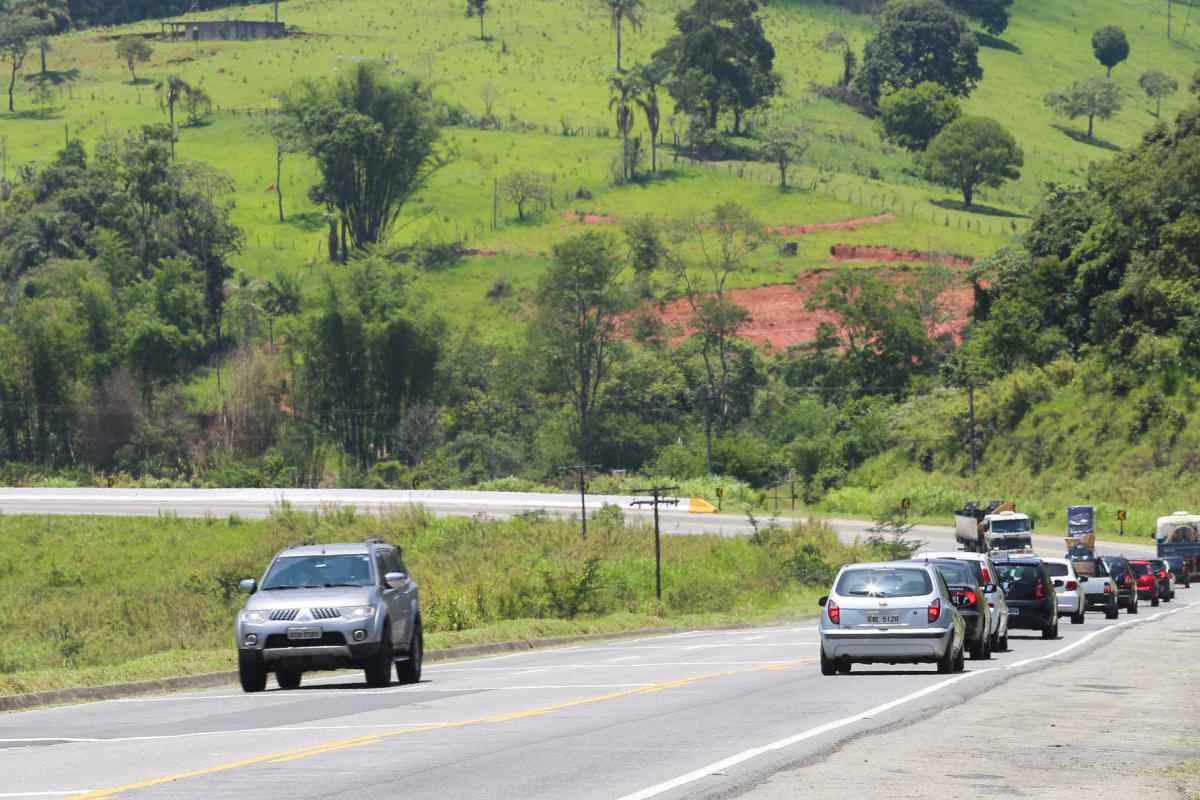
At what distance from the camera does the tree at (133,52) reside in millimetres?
165625

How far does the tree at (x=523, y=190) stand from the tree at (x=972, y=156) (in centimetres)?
3647

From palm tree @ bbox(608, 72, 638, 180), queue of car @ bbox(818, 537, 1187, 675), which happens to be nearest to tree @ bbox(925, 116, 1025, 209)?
palm tree @ bbox(608, 72, 638, 180)

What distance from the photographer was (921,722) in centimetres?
1745

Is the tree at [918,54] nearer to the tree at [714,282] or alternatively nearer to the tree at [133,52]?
the tree at [714,282]

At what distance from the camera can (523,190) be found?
427ft

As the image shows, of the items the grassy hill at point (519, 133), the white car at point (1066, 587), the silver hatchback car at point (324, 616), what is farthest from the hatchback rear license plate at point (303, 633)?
the grassy hill at point (519, 133)

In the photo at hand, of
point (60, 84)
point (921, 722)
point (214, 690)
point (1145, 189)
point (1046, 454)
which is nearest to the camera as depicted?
point (921, 722)

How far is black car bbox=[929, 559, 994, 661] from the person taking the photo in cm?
2695

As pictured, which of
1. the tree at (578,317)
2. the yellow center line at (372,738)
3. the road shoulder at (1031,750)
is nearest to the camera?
the yellow center line at (372,738)

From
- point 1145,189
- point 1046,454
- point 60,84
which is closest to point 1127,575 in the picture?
point 1046,454

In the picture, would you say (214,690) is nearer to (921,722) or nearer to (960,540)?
(921,722)

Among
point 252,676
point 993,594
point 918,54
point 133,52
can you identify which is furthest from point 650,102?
point 252,676

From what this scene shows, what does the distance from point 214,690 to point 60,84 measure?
502 ft

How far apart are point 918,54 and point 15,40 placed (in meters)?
87.1
